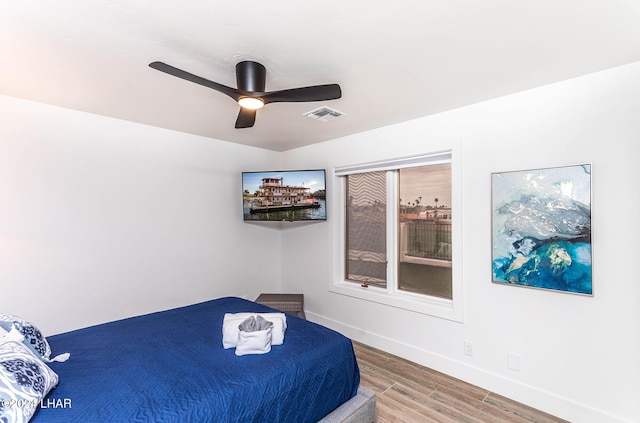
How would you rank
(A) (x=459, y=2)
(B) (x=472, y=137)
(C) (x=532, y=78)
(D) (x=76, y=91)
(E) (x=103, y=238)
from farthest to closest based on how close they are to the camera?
(E) (x=103, y=238) → (B) (x=472, y=137) → (D) (x=76, y=91) → (C) (x=532, y=78) → (A) (x=459, y=2)

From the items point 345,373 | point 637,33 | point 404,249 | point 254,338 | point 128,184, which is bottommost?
point 345,373

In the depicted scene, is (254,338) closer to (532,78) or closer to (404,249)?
(404,249)

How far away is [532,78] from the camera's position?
2184 mm

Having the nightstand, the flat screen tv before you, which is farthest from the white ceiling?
the nightstand

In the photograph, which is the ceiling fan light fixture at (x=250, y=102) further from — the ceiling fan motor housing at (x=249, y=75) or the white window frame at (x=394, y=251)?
A: the white window frame at (x=394, y=251)

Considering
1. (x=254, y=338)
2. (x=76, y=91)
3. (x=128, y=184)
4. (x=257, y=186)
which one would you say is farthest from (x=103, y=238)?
(x=254, y=338)

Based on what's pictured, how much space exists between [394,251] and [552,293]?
151cm

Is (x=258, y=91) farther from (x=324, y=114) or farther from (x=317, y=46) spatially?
(x=324, y=114)

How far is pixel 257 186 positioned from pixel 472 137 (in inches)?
96.4

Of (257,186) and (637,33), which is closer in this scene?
(637,33)

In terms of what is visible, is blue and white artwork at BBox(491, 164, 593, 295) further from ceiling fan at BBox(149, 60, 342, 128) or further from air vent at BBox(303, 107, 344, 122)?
ceiling fan at BBox(149, 60, 342, 128)

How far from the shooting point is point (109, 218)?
3.07m

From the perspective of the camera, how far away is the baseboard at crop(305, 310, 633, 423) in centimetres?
214

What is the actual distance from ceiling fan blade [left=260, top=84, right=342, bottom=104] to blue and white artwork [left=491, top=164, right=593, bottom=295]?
1.60 metres
